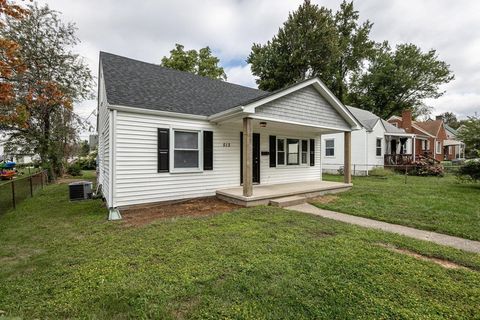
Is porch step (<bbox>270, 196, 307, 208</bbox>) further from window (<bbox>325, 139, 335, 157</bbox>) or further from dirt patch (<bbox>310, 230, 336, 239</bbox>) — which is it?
window (<bbox>325, 139, 335, 157</bbox>)

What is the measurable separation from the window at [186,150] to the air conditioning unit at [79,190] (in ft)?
12.5

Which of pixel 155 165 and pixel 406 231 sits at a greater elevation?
pixel 155 165

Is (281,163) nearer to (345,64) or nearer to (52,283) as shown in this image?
(52,283)

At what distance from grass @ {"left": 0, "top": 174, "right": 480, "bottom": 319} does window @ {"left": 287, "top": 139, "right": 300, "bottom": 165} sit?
5.96 meters

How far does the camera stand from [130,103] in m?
6.36

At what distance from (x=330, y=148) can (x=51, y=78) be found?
1853cm

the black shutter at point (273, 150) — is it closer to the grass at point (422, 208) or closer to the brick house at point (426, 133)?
the grass at point (422, 208)

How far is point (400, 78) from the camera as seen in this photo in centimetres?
2912

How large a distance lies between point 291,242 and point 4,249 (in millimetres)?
4954

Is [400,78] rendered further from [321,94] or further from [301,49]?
[321,94]

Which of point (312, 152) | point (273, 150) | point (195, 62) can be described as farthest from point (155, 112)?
point (195, 62)

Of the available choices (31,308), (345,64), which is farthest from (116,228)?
(345,64)

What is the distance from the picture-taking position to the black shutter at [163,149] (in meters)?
6.79

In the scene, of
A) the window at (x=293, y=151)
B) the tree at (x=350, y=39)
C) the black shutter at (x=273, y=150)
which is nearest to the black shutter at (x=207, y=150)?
the black shutter at (x=273, y=150)
